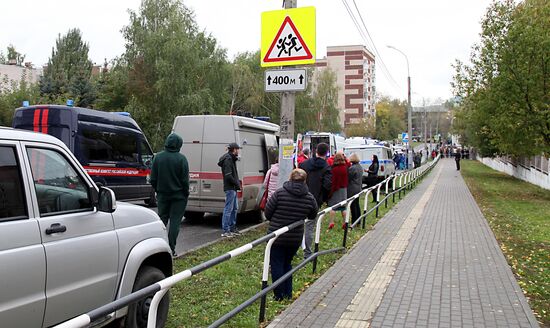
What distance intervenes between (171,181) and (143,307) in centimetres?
326

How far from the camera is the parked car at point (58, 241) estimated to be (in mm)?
3039

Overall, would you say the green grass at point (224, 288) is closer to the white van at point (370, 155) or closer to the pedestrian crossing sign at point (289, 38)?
the pedestrian crossing sign at point (289, 38)

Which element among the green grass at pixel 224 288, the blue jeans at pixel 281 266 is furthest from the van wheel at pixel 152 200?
the blue jeans at pixel 281 266

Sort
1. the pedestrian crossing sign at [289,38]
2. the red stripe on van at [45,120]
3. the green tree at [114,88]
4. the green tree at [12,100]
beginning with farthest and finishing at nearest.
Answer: the green tree at [114,88], the green tree at [12,100], the red stripe on van at [45,120], the pedestrian crossing sign at [289,38]

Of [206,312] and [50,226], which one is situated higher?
[50,226]

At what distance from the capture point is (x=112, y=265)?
3959 millimetres

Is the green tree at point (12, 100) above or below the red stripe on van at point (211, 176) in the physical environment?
above

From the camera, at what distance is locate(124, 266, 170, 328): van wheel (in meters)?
4.15

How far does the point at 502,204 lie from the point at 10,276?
1872 centimetres

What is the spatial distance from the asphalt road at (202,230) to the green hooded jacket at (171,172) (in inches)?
54.8

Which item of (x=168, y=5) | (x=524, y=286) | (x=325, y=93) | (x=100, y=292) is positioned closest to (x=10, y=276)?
(x=100, y=292)

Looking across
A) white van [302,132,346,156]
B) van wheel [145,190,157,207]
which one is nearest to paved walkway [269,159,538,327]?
van wheel [145,190,157,207]

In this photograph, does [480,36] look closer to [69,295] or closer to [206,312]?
[206,312]

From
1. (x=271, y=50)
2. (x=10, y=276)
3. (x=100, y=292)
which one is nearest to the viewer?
(x=10, y=276)
